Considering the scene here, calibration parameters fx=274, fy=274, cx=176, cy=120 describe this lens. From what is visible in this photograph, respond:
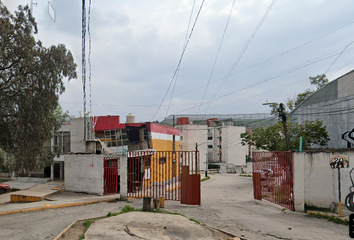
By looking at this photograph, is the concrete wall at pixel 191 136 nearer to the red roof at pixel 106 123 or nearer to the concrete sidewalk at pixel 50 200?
the red roof at pixel 106 123

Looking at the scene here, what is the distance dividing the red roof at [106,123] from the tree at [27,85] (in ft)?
44.7

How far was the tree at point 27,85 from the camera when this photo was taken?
10.4 meters

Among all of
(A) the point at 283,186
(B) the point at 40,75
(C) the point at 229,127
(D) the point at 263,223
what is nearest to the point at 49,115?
(B) the point at 40,75

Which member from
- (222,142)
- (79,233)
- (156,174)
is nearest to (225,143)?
(222,142)

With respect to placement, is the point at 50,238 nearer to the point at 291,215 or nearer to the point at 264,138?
the point at 291,215

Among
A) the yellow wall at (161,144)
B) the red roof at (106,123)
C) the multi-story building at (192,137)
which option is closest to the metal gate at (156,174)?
the yellow wall at (161,144)

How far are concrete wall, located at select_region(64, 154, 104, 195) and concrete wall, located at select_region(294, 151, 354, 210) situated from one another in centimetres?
948

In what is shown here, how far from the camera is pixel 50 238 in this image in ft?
21.8

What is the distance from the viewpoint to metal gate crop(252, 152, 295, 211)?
11.1 m

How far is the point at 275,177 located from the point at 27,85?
36.2 ft

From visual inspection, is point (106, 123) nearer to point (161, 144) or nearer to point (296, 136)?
point (161, 144)

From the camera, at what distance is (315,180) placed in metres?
10.7

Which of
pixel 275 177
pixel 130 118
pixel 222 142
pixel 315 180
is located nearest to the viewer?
pixel 315 180

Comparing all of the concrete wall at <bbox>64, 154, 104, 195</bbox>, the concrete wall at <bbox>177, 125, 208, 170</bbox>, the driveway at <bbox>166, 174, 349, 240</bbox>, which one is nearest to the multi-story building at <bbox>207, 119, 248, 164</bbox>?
the concrete wall at <bbox>177, 125, 208, 170</bbox>
